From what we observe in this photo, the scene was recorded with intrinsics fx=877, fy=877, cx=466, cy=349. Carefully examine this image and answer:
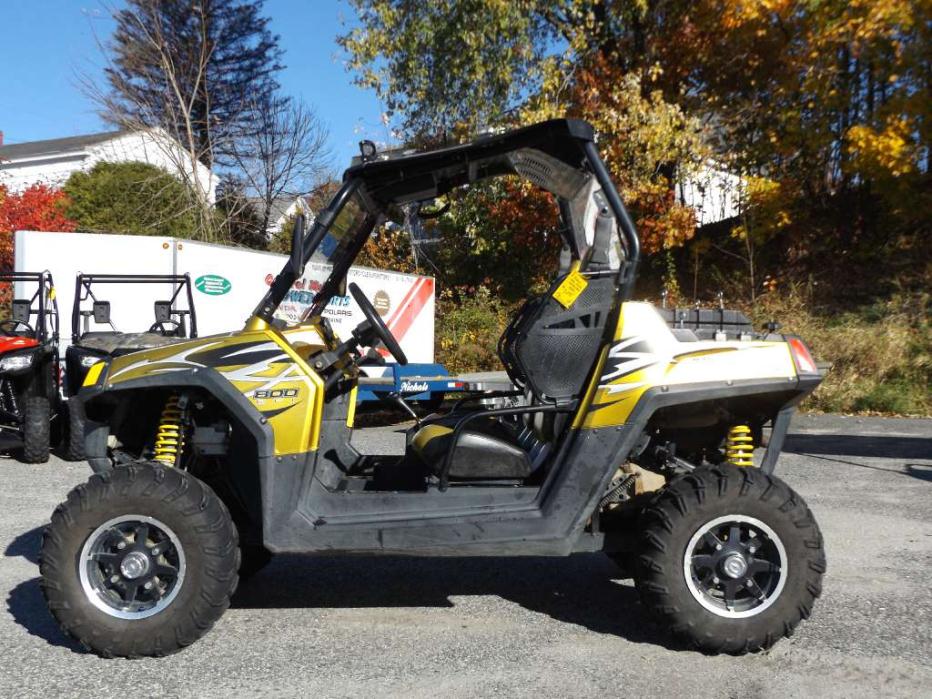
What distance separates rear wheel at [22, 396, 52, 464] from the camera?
9.30 meters

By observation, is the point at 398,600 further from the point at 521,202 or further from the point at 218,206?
the point at 218,206

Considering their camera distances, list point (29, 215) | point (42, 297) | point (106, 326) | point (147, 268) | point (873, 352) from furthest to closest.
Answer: point (29, 215) < point (873, 352) < point (147, 268) < point (106, 326) < point (42, 297)

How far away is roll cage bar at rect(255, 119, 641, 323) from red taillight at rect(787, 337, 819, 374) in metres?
0.79

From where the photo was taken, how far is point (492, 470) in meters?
4.17

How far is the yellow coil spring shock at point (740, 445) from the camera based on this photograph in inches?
169

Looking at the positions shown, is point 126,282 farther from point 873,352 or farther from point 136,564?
point 873,352

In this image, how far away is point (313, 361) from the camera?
4.20 m

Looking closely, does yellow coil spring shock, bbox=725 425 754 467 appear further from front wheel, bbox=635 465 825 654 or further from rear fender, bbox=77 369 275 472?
rear fender, bbox=77 369 275 472

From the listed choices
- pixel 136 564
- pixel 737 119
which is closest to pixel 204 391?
pixel 136 564

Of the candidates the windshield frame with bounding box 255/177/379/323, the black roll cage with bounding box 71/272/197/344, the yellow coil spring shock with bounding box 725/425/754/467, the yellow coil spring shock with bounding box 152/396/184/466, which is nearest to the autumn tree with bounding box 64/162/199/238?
the black roll cage with bounding box 71/272/197/344

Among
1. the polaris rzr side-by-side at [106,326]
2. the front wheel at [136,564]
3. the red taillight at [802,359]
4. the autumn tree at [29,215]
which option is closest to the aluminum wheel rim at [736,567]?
the red taillight at [802,359]

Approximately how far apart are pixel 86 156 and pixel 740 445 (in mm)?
30144

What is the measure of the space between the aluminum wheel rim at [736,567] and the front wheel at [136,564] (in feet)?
6.81

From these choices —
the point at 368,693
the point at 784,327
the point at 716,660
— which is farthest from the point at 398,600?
the point at 784,327
